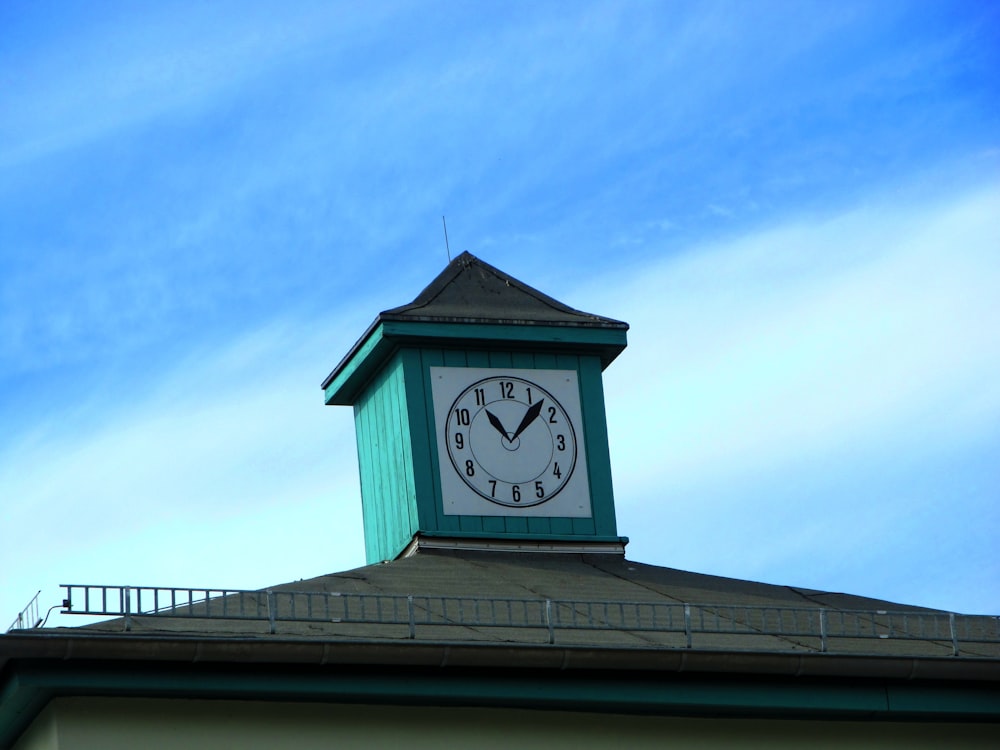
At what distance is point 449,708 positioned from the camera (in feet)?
52.8

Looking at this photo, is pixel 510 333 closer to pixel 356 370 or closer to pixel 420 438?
pixel 420 438

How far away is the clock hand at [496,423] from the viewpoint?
2197 centimetres

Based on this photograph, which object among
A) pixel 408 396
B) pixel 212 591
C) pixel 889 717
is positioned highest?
pixel 408 396

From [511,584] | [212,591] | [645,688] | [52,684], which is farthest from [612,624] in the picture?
[52,684]

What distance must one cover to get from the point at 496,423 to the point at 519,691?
6173 mm

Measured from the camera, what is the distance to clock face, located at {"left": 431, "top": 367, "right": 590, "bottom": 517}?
70.7 ft

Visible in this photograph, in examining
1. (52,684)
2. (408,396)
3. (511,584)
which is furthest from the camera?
(408,396)

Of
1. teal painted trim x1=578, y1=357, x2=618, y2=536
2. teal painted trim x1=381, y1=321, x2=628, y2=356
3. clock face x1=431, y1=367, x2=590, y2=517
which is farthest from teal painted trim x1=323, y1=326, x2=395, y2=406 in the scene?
teal painted trim x1=578, y1=357, x2=618, y2=536

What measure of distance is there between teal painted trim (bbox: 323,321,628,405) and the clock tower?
0.01 metres

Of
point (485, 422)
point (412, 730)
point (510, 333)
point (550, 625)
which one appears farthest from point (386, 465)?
point (412, 730)

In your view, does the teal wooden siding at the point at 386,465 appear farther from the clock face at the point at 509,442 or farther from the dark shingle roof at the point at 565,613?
the dark shingle roof at the point at 565,613

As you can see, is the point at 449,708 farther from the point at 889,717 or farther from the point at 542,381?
the point at 542,381

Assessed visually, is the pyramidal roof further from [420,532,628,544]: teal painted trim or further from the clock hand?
[420,532,628,544]: teal painted trim

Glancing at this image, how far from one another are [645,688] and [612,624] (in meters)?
0.85
